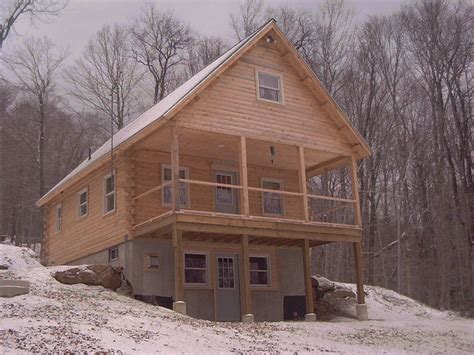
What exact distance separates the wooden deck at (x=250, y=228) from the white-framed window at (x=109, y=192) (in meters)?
1.99

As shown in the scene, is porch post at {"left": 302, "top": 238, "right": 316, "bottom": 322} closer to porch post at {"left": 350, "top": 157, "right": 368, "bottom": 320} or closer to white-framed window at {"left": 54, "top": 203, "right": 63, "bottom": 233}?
porch post at {"left": 350, "top": 157, "right": 368, "bottom": 320}

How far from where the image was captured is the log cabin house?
1761 centimetres

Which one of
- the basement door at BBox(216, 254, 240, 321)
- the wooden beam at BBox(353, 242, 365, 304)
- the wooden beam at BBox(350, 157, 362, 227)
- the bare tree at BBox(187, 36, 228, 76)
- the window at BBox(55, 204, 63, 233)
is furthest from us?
the bare tree at BBox(187, 36, 228, 76)

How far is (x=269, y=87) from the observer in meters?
19.8

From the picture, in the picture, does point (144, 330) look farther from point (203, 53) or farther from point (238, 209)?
point (203, 53)

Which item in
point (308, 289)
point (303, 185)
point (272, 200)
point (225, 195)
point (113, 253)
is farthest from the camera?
point (272, 200)

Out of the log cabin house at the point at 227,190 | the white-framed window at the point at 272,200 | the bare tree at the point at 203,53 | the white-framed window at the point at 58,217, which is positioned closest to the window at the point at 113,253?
the log cabin house at the point at 227,190

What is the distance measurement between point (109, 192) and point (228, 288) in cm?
Result: 502

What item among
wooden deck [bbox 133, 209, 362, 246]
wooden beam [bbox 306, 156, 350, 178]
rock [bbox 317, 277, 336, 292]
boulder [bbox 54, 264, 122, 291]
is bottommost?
rock [bbox 317, 277, 336, 292]

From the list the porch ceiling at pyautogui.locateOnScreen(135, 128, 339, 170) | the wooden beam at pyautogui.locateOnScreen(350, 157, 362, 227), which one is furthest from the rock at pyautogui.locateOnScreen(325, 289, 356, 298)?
the porch ceiling at pyautogui.locateOnScreen(135, 128, 339, 170)

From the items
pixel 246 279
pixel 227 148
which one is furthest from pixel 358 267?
pixel 227 148

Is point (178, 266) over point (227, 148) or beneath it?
beneath

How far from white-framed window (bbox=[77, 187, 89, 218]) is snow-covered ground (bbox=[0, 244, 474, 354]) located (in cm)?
420

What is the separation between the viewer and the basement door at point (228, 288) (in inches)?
757
